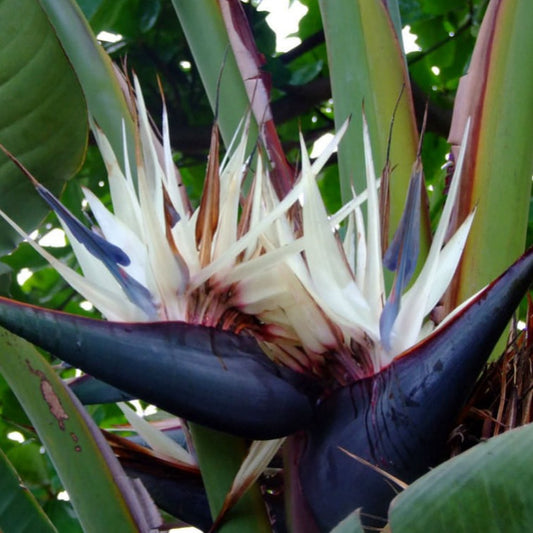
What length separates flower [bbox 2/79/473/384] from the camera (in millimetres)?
495

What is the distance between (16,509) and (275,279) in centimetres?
27

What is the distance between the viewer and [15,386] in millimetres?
599

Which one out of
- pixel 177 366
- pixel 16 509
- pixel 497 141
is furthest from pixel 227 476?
pixel 497 141

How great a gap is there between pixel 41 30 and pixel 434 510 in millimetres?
489

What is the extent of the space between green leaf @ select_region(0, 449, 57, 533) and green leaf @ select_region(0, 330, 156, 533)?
8 cm

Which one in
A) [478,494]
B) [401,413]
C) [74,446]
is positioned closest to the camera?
[478,494]

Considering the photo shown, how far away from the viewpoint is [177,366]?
450 millimetres

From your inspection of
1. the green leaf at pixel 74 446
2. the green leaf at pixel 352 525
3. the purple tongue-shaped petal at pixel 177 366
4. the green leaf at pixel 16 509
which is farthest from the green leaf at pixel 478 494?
the green leaf at pixel 16 509

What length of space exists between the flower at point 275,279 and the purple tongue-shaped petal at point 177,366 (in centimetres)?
3

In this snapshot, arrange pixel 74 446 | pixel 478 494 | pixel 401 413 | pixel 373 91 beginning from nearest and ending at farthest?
1. pixel 478 494
2. pixel 401 413
3. pixel 74 446
4. pixel 373 91

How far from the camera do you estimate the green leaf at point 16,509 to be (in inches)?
24.9

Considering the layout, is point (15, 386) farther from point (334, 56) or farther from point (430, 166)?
point (430, 166)

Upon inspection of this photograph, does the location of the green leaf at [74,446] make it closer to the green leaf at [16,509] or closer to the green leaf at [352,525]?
the green leaf at [16,509]

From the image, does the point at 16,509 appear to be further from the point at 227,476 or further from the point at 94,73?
the point at 94,73
